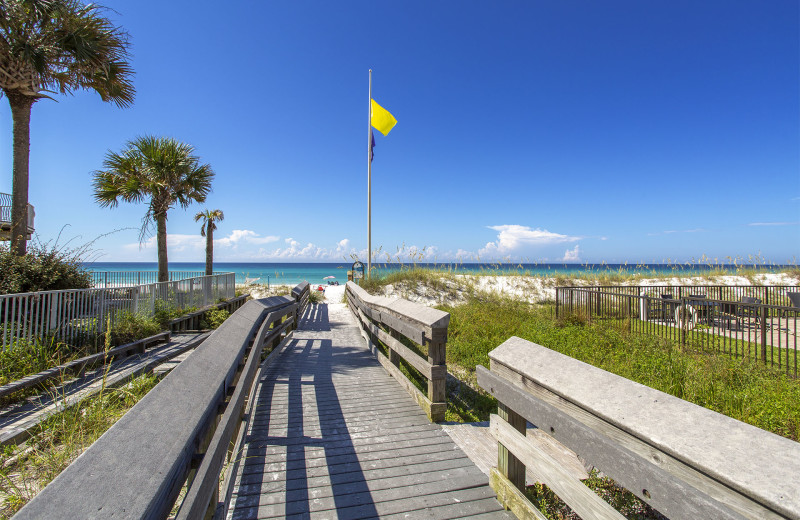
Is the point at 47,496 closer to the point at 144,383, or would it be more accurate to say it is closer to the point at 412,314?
the point at 412,314

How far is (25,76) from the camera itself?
925 cm

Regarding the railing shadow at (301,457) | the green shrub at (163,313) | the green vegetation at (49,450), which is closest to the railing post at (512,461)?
the railing shadow at (301,457)

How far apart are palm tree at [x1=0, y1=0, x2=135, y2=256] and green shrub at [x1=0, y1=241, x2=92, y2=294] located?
139 cm

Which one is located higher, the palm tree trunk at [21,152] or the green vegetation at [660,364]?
the palm tree trunk at [21,152]

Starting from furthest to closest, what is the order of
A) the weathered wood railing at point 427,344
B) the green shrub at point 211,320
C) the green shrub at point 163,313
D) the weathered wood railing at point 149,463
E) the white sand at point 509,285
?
the white sand at point 509,285, the green shrub at point 211,320, the green shrub at point 163,313, the weathered wood railing at point 427,344, the weathered wood railing at point 149,463

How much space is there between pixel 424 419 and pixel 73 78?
13.2 meters

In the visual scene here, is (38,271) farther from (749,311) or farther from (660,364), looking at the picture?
(749,311)

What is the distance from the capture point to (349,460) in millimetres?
3002

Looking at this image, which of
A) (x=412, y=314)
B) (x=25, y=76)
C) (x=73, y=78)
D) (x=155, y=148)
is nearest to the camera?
(x=412, y=314)

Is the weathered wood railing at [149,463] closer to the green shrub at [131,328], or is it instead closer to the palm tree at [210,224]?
the green shrub at [131,328]

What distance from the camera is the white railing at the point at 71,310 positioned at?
5.51 metres

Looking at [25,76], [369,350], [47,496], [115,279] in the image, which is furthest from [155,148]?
[47,496]

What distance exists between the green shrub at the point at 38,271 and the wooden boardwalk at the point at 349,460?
583 cm

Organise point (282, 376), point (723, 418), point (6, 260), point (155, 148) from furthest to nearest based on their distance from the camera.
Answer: point (155, 148) → point (6, 260) → point (282, 376) → point (723, 418)
